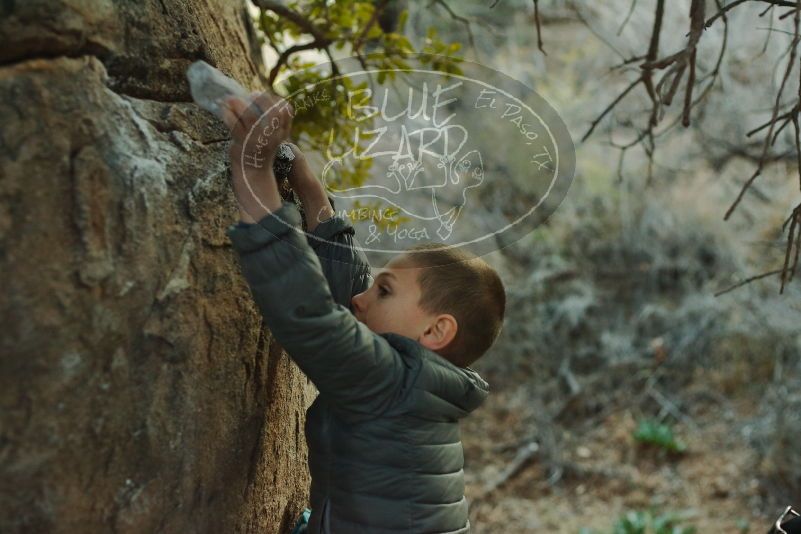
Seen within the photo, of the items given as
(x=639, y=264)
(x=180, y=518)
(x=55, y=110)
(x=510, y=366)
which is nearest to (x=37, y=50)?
(x=55, y=110)

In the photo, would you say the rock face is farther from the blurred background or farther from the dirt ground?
the dirt ground

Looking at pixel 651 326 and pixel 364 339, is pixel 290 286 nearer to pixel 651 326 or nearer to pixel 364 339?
pixel 364 339

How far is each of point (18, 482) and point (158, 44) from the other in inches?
36.2

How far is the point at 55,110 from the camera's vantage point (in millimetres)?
1413

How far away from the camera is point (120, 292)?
149cm

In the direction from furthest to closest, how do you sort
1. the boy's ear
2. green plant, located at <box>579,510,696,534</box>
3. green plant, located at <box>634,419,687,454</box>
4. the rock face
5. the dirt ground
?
green plant, located at <box>634,419,687,454</box> < the dirt ground < green plant, located at <box>579,510,696,534</box> < the boy's ear < the rock face

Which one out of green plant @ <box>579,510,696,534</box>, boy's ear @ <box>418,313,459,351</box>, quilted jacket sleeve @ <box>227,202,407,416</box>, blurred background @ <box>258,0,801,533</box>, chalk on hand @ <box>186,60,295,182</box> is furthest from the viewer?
blurred background @ <box>258,0,801,533</box>

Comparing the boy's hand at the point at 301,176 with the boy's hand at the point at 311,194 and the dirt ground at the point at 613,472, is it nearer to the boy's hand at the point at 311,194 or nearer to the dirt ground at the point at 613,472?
the boy's hand at the point at 311,194

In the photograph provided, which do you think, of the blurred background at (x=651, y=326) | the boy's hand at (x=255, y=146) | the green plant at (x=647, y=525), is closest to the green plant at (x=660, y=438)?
the blurred background at (x=651, y=326)

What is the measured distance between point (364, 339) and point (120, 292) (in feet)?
1.57

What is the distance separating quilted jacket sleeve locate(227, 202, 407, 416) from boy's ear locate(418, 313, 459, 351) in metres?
0.28

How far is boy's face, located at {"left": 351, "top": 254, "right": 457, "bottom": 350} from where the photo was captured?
6.23ft

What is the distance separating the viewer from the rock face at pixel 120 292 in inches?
53.5

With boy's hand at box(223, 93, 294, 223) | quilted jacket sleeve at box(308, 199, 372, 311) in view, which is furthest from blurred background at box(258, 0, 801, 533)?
boy's hand at box(223, 93, 294, 223)
